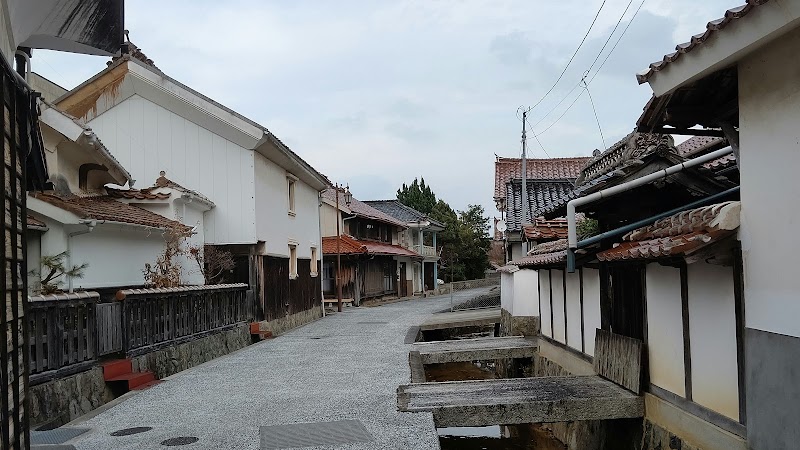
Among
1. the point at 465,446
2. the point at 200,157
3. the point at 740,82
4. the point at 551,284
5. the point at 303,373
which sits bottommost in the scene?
the point at 465,446

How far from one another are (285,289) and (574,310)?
1236 cm

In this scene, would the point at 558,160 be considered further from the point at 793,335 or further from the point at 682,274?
the point at 793,335

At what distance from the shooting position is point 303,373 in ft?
40.4

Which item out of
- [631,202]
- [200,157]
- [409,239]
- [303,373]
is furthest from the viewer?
[409,239]

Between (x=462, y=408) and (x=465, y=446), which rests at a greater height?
(x=462, y=408)

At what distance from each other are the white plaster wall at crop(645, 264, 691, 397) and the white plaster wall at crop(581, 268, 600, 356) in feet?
6.83

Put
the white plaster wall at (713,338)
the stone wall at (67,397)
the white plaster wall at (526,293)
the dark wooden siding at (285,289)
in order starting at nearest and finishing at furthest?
the white plaster wall at (713,338)
the stone wall at (67,397)
the white plaster wall at (526,293)
the dark wooden siding at (285,289)

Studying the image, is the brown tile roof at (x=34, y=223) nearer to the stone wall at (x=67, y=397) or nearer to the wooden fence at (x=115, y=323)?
the wooden fence at (x=115, y=323)

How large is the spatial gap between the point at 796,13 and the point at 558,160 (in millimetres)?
27000

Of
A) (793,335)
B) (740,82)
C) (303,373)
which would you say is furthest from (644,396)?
(303,373)

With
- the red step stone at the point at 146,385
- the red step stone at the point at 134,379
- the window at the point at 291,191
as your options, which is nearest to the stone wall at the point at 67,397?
the red step stone at the point at 134,379

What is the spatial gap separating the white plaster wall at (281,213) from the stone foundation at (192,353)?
302cm

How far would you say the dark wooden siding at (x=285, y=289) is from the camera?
19547 mm

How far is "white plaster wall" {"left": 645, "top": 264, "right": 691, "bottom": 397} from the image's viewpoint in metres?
7.13
